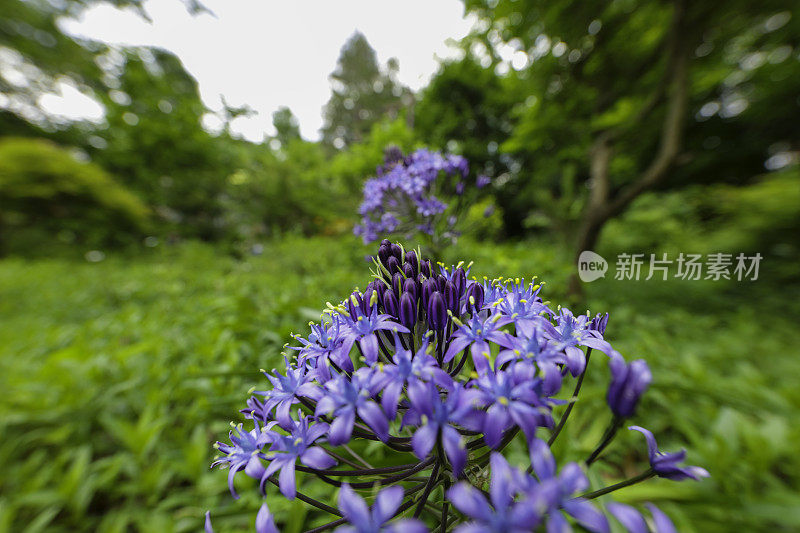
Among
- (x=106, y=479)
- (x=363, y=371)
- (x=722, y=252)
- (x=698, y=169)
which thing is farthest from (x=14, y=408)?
(x=698, y=169)

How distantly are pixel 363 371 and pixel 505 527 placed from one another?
29 centimetres

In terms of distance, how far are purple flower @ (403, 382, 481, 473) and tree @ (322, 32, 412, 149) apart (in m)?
22.4

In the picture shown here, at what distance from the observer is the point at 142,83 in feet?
33.3

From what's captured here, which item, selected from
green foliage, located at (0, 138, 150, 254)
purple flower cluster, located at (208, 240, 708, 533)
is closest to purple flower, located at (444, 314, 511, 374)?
purple flower cluster, located at (208, 240, 708, 533)

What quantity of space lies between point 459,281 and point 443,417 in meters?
0.33

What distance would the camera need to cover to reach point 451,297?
68 cm

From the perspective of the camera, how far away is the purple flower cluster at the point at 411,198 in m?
Result: 1.93

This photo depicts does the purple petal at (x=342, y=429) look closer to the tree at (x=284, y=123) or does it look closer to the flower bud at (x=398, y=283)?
the flower bud at (x=398, y=283)

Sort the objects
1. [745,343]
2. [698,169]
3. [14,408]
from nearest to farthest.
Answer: [14,408], [745,343], [698,169]

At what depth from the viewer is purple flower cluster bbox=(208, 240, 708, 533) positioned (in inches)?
14.9

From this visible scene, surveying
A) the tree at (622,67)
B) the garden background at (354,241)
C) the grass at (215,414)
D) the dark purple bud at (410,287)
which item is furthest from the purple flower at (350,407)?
the tree at (622,67)

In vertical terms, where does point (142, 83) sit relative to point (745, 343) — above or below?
above

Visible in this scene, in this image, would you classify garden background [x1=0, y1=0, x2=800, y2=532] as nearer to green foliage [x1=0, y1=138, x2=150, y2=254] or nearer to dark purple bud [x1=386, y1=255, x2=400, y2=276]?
green foliage [x1=0, y1=138, x2=150, y2=254]

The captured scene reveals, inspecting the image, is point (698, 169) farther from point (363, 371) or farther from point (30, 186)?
point (30, 186)
